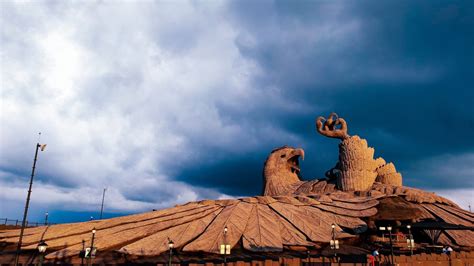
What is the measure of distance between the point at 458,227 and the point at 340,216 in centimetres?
691

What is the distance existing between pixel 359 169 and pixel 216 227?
14.2m

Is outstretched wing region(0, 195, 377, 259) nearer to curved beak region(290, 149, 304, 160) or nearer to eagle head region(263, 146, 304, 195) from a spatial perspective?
eagle head region(263, 146, 304, 195)

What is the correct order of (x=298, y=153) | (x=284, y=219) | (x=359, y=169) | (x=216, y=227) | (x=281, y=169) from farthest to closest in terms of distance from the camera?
(x=298, y=153) → (x=281, y=169) → (x=359, y=169) → (x=284, y=219) → (x=216, y=227)

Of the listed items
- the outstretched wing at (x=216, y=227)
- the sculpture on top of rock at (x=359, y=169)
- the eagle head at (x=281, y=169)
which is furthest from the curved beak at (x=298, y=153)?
the outstretched wing at (x=216, y=227)

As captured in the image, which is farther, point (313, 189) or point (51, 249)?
point (313, 189)

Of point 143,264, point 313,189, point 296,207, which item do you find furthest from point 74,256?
point 313,189

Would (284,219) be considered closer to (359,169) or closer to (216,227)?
(216,227)

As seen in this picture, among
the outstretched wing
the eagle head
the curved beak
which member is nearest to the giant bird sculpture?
the outstretched wing

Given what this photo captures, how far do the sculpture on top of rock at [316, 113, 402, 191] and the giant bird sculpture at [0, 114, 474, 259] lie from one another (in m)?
0.08

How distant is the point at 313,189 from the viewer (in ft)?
100.0

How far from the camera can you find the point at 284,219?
879 inches

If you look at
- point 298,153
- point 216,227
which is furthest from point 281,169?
point 216,227

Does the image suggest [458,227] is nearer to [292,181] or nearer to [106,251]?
[292,181]

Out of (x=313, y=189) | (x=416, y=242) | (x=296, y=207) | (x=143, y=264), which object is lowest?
(x=143, y=264)
